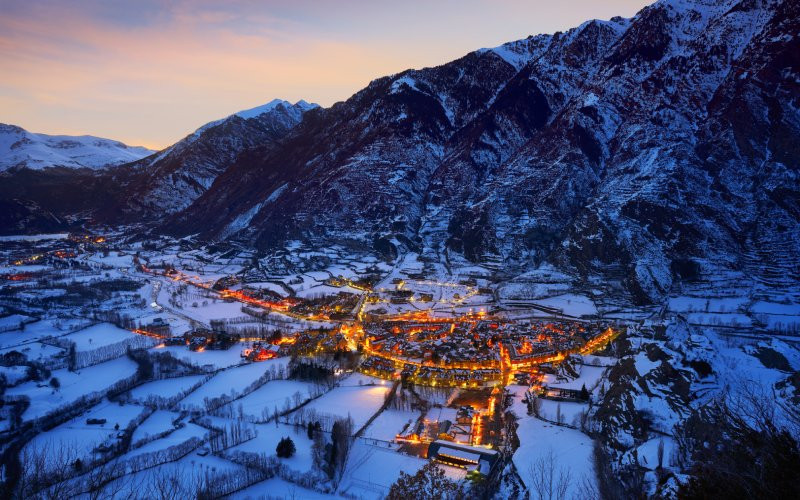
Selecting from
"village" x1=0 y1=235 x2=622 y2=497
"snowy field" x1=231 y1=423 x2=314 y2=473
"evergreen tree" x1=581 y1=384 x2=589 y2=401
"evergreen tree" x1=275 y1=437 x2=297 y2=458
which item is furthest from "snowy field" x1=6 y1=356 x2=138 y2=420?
"evergreen tree" x1=581 y1=384 x2=589 y2=401

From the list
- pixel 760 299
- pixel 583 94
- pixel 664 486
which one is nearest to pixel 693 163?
pixel 760 299

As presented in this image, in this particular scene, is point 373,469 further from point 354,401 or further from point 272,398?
point 272,398

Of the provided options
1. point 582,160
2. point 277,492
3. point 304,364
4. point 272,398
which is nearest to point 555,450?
point 277,492

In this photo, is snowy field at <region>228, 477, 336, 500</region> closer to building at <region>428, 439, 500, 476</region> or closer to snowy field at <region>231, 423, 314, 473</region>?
snowy field at <region>231, 423, 314, 473</region>

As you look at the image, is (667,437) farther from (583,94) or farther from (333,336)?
(583,94)

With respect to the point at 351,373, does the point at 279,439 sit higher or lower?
lower

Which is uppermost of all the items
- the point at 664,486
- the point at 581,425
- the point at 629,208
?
the point at 629,208

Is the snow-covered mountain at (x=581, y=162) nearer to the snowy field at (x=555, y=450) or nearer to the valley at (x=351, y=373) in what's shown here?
the valley at (x=351, y=373)

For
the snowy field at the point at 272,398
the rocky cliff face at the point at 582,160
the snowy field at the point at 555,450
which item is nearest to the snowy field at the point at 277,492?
the snowy field at the point at 272,398
